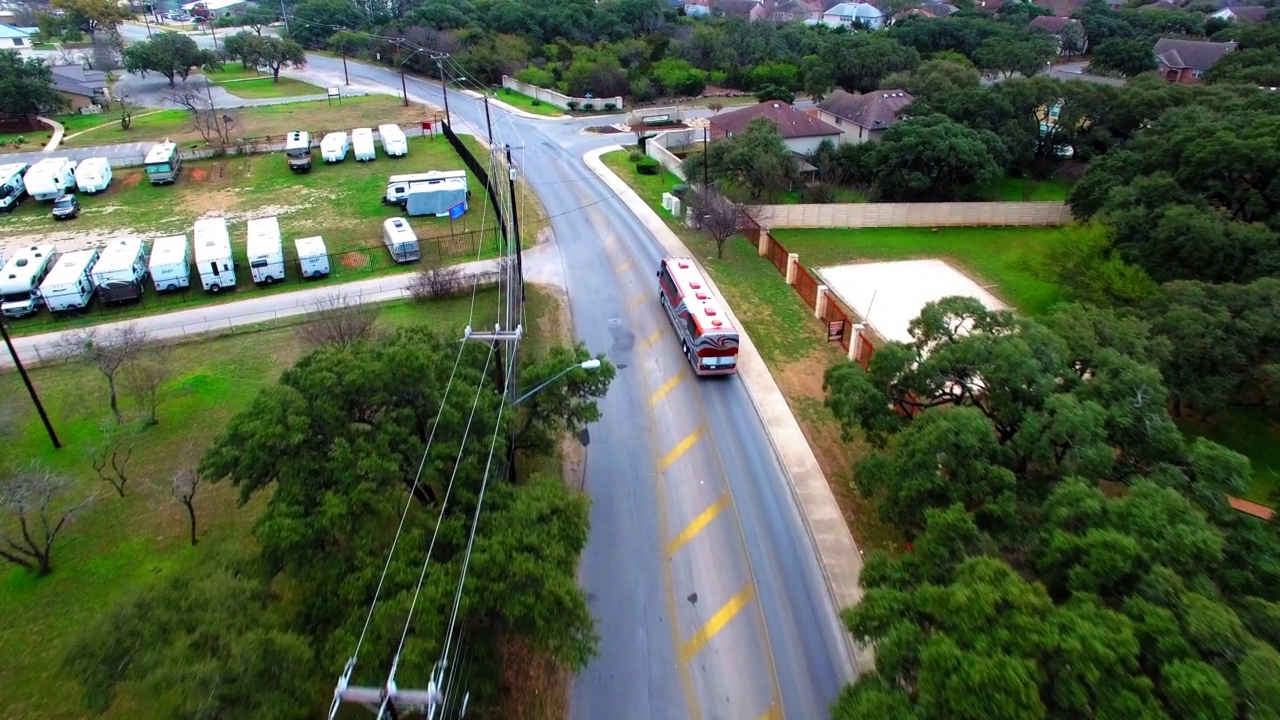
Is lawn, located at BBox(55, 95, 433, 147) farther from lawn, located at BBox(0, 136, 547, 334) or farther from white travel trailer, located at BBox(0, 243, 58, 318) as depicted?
white travel trailer, located at BBox(0, 243, 58, 318)

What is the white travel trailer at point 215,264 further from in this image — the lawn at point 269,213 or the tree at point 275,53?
the tree at point 275,53

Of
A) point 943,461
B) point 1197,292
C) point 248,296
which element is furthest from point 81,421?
point 1197,292

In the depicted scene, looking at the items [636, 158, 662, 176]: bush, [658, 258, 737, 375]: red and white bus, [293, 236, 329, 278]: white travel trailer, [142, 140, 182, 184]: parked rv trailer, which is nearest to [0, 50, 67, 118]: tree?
[142, 140, 182, 184]: parked rv trailer

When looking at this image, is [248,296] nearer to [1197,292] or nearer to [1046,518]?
[1046,518]

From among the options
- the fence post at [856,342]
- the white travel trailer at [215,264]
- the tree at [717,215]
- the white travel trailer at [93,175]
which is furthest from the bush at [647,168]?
the white travel trailer at [93,175]

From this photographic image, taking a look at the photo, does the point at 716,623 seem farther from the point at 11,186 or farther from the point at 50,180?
the point at 11,186

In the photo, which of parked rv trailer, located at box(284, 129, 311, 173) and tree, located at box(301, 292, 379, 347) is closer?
tree, located at box(301, 292, 379, 347)
